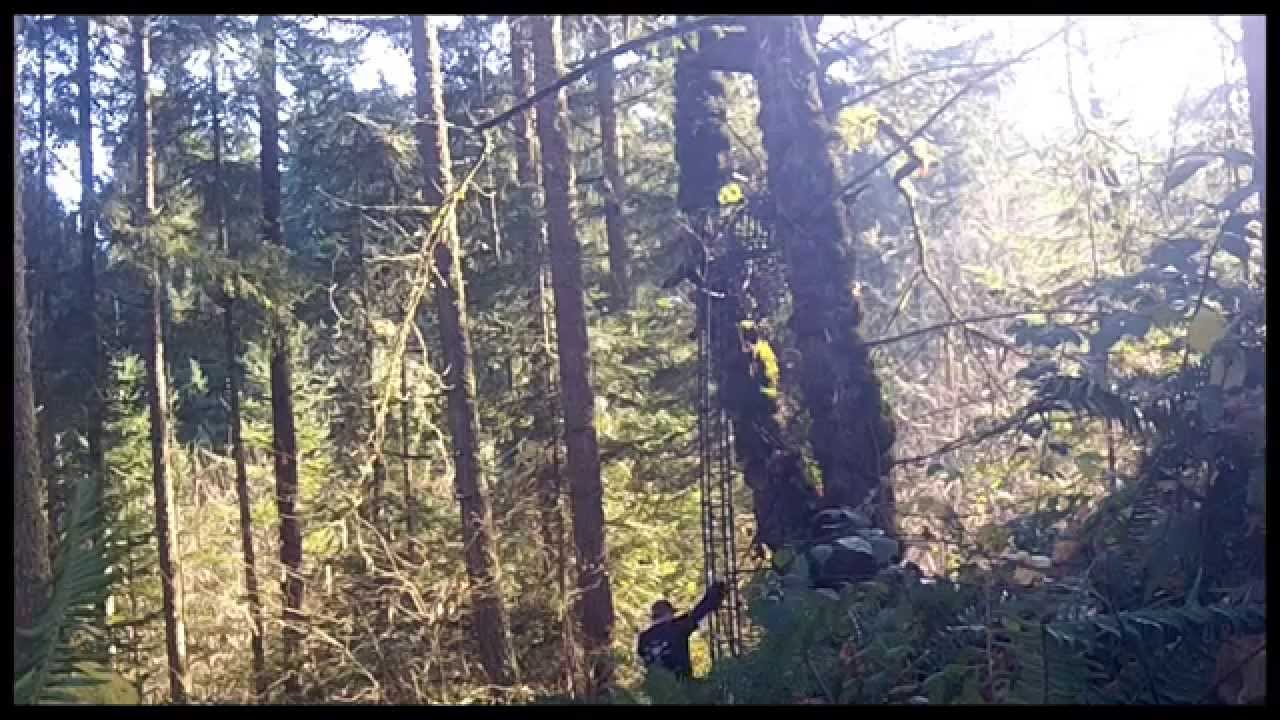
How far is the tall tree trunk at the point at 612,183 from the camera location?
705 centimetres

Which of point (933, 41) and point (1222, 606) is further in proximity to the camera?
point (933, 41)

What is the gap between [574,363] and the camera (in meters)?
6.84

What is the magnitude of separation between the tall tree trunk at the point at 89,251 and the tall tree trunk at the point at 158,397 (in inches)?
10.4

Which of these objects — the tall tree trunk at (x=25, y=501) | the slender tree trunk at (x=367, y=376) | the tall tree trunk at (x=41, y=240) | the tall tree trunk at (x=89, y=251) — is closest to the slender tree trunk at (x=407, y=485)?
the slender tree trunk at (x=367, y=376)

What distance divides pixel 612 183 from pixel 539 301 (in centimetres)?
88

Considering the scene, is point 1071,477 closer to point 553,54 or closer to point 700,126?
point 700,126

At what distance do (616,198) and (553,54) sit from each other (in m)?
0.99

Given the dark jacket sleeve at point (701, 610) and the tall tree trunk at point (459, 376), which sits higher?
the tall tree trunk at point (459, 376)

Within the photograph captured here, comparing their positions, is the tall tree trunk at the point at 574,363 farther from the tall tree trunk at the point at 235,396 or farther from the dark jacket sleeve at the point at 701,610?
the tall tree trunk at the point at 235,396

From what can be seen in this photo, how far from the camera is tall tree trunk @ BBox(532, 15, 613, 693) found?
6379 mm

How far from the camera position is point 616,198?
7.22 metres

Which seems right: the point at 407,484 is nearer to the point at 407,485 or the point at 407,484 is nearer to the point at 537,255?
the point at 407,485
